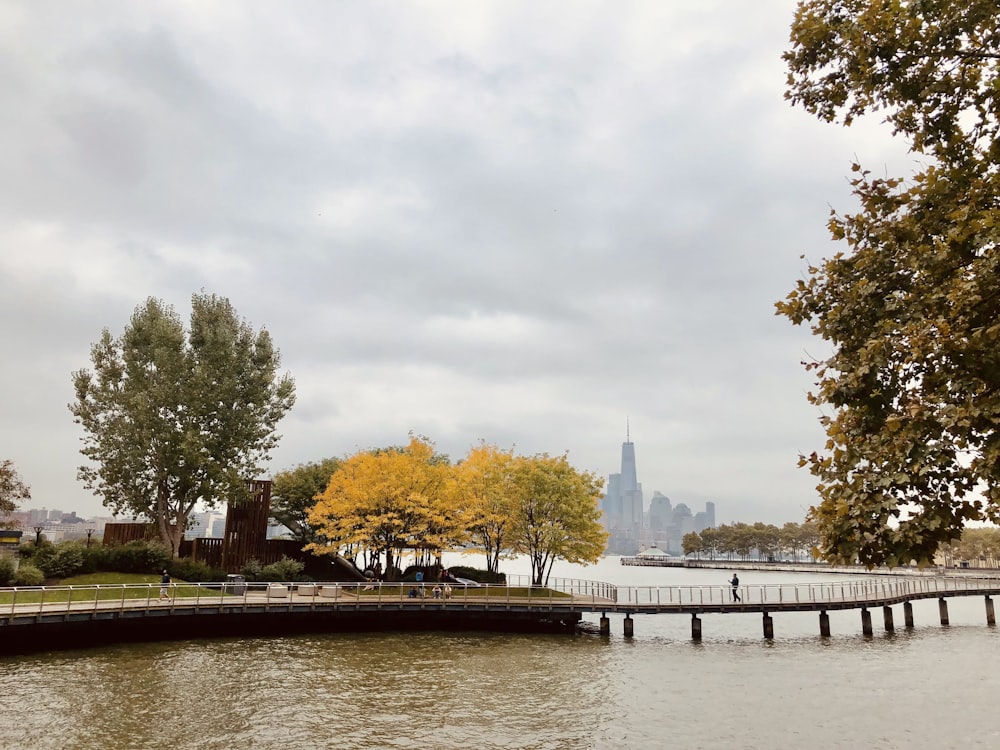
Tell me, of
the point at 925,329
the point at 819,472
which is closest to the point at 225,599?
the point at 819,472

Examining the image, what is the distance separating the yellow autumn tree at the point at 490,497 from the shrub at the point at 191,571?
17.9m

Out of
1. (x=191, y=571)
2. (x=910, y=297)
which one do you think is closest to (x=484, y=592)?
(x=191, y=571)

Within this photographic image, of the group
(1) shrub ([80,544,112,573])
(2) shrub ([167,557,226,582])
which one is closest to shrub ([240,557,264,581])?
(2) shrub ([167,557,226,582])

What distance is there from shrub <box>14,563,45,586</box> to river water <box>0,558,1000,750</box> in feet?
36.1

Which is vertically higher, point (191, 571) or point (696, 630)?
point (191, 571)

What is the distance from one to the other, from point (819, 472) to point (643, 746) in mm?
13144

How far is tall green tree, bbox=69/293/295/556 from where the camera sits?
47.1 metres

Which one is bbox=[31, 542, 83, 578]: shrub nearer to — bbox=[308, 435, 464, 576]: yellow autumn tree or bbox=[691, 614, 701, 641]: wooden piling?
bbox=[308, 435, 464, 576]: yellow autumn tree

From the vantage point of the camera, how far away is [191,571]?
44469 millimetres

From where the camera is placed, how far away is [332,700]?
907 inches

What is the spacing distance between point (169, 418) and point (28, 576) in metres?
14.0

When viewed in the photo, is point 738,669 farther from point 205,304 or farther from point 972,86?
point 205,304

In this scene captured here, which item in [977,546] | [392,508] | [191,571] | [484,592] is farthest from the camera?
[977,546]

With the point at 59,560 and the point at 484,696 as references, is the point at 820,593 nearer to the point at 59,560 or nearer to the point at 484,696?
the point at 484,696
